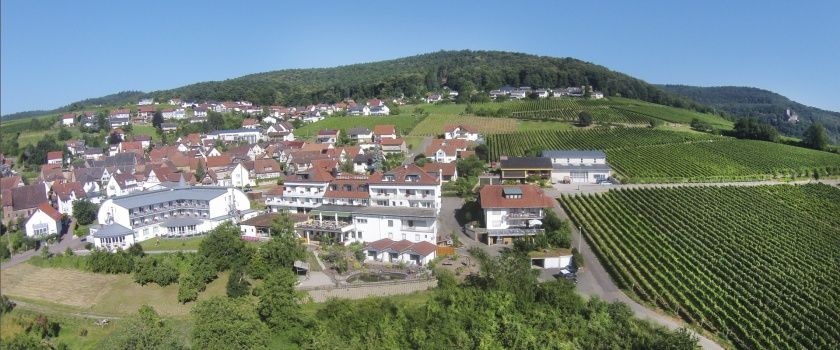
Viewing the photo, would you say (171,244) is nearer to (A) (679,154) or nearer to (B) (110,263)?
(B) (110,263)

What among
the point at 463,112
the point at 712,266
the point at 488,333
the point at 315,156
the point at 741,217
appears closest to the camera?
the point at 488,333

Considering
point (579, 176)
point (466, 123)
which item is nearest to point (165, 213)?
point (579, 176)

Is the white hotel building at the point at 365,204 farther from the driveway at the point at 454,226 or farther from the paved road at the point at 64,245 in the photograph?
the paved road at the point at 64,245

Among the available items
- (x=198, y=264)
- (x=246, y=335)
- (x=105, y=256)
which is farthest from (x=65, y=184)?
(x=246, y=335)

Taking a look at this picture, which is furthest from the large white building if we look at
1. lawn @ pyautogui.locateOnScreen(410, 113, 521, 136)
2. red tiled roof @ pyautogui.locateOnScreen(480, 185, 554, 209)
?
lawn @ pyautogui.locateOnScreen(410, 113, 521, 136)

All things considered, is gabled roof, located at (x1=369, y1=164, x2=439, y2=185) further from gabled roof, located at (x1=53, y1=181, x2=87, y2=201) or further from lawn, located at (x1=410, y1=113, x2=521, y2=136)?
lawn, located at (x1=410, y1=113, x2=521, y2=136)

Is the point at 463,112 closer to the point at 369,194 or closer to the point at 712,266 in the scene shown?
the point at 369,194
